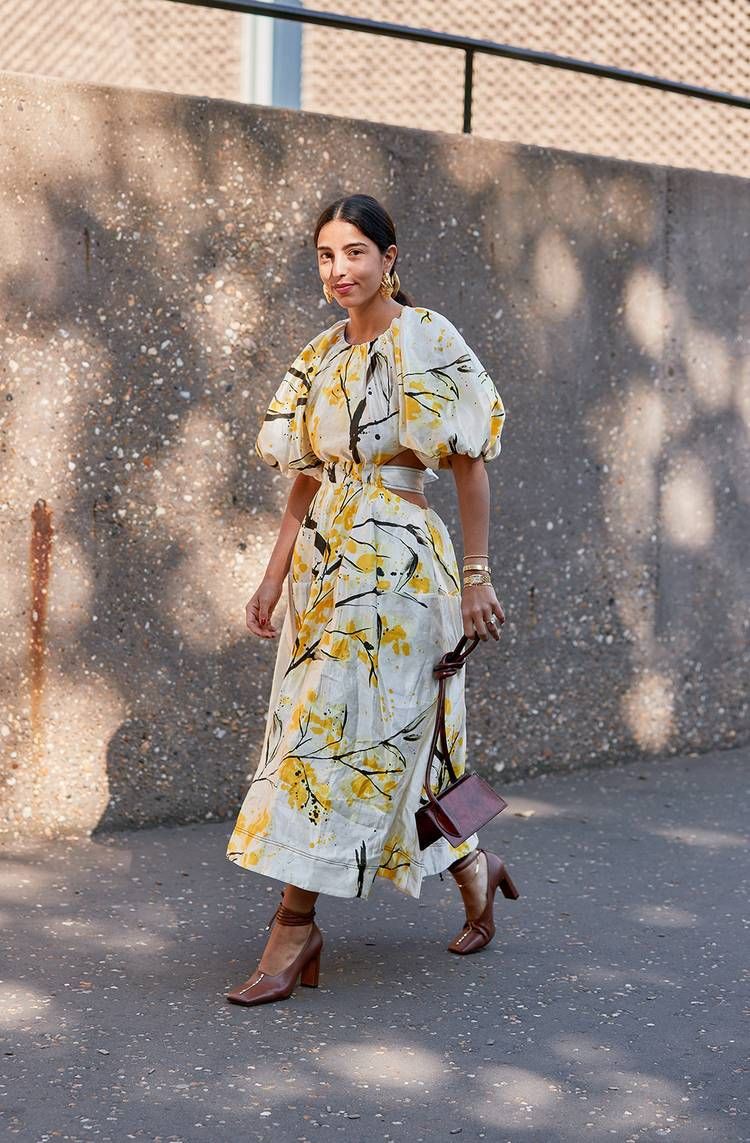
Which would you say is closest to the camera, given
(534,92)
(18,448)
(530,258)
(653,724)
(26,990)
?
(26,990)

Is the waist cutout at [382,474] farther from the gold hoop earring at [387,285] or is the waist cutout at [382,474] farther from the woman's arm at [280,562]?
the gold hoop earring at [387,285]

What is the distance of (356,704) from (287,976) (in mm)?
661

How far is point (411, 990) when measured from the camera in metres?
3.79

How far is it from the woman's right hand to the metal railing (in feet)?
7.06

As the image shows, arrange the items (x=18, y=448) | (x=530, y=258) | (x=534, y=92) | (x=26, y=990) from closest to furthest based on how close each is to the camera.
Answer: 1. (x=26, y=990)
2. (x=18, y=448)
3. (x=530, y=258)
4. (x=534, y=92)

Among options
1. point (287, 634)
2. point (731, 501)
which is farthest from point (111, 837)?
point (731, 501)

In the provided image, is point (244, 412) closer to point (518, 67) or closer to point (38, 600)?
point (38, 600)

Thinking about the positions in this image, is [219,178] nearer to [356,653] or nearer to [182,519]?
[182,519]

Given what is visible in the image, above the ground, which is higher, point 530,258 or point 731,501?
point 530,258

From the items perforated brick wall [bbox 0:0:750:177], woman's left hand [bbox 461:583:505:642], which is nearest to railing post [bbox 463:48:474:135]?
woman's left hand [bbox 461:583:505:642]

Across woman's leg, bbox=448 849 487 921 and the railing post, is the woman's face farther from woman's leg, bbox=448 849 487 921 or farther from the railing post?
the railing post

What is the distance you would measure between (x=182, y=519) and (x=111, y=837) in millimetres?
1056

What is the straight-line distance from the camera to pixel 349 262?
3693mm

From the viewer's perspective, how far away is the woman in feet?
12.0
